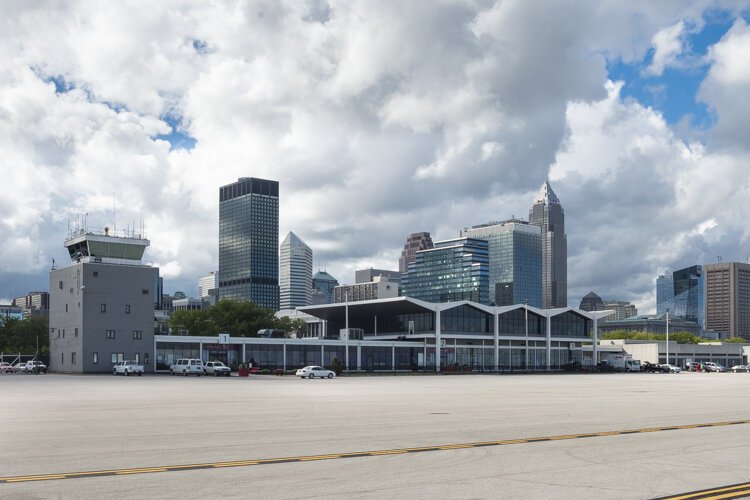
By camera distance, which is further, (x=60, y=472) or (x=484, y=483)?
(x=60, y=472)

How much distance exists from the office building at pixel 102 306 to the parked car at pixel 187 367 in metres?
6.78

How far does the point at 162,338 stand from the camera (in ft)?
344

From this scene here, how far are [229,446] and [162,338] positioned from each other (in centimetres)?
8694

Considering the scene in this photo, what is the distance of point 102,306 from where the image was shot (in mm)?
100250

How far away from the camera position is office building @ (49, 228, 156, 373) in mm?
98938

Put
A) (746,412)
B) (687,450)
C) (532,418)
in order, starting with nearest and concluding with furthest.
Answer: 1. (687,450)
2. (532,418)
3. (746,412)

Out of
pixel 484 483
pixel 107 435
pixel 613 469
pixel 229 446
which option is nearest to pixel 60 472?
pixel 229 446

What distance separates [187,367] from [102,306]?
14.7 meters

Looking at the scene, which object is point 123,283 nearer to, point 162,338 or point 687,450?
point 162,338

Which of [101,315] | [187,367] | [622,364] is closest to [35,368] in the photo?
[101,315]

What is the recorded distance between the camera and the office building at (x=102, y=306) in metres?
98.9

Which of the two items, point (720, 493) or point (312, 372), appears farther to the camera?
point (312, 372)

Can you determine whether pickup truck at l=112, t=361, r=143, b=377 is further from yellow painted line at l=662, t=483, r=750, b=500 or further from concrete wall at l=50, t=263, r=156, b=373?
yellow painted line at l=662, t=483, r=750, b=500

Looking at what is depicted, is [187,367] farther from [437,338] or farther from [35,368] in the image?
[437,338]
